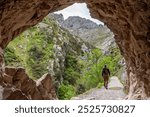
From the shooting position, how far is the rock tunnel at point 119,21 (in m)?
14.6

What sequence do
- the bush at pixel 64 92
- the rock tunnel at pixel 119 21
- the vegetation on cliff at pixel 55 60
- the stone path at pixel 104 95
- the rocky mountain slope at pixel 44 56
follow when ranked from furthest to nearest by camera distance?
the rocky mountain slope at pixel 44 56 < the vegetation on cliff at pixel 55 60 < the bush at pixel 64 92 < the stone path at pixel 104 95 < the rock tunnel at pixel 119 21

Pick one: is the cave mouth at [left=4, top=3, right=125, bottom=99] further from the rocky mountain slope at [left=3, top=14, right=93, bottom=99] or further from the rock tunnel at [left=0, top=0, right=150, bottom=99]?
the rock tunnel at [left=0, top=0, right=150, bottom=99]

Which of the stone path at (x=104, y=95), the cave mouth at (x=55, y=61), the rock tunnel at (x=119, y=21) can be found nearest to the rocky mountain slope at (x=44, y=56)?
the cave mouth at (x=55, y=61)

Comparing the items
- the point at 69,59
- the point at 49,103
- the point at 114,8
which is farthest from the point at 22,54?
the point at 49,103

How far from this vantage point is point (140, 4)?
14.1 meters

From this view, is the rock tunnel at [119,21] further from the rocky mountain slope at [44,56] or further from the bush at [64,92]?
the rocky mountain slope at [44,56]

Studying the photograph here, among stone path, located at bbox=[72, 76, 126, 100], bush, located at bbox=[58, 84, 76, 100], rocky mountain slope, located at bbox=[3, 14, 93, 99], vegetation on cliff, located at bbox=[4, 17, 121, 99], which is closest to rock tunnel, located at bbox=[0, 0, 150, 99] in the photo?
stone path, located at bbox=[72, 76, 126, 100]

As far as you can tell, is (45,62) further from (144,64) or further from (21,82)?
(144,64)

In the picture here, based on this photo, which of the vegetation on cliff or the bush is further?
the vegetation on cliff

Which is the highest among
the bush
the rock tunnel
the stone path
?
the rock tunnel

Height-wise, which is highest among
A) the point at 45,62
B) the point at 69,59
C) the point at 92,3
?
the point at 92,3

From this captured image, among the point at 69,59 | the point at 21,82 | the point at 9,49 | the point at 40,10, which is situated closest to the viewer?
the point at 40,10

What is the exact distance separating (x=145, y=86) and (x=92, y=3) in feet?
21.0

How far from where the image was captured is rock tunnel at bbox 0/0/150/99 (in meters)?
14.6
